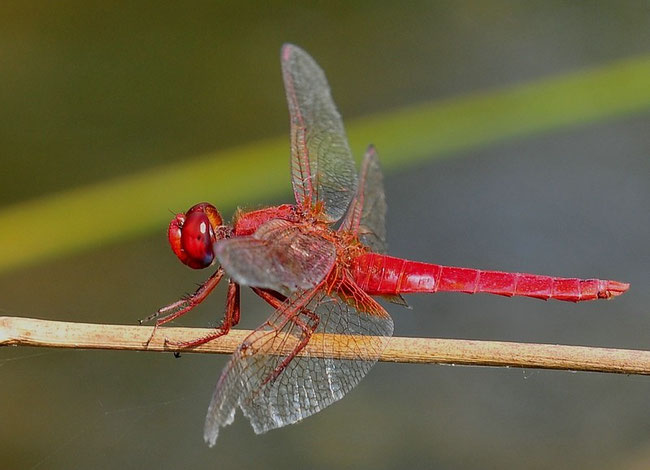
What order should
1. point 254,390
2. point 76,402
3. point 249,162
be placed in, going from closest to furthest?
1. point 254,390
2. point 76,402
3. point 249,162

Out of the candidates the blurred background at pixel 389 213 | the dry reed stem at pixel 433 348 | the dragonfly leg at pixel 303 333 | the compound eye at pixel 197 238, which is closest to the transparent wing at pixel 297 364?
the dragonfly leg at pixel 303 333

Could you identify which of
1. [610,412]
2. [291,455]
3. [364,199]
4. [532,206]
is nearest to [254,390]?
[364,199]

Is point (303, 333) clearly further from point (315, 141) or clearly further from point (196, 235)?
point (315, 141)

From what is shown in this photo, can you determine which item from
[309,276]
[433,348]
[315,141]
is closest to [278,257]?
[309,276]

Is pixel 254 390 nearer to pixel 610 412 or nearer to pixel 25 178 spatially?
pixel 610 412

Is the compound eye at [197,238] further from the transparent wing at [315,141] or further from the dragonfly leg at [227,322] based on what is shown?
the transparent wing at [315,141]

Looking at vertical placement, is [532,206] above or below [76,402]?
above
